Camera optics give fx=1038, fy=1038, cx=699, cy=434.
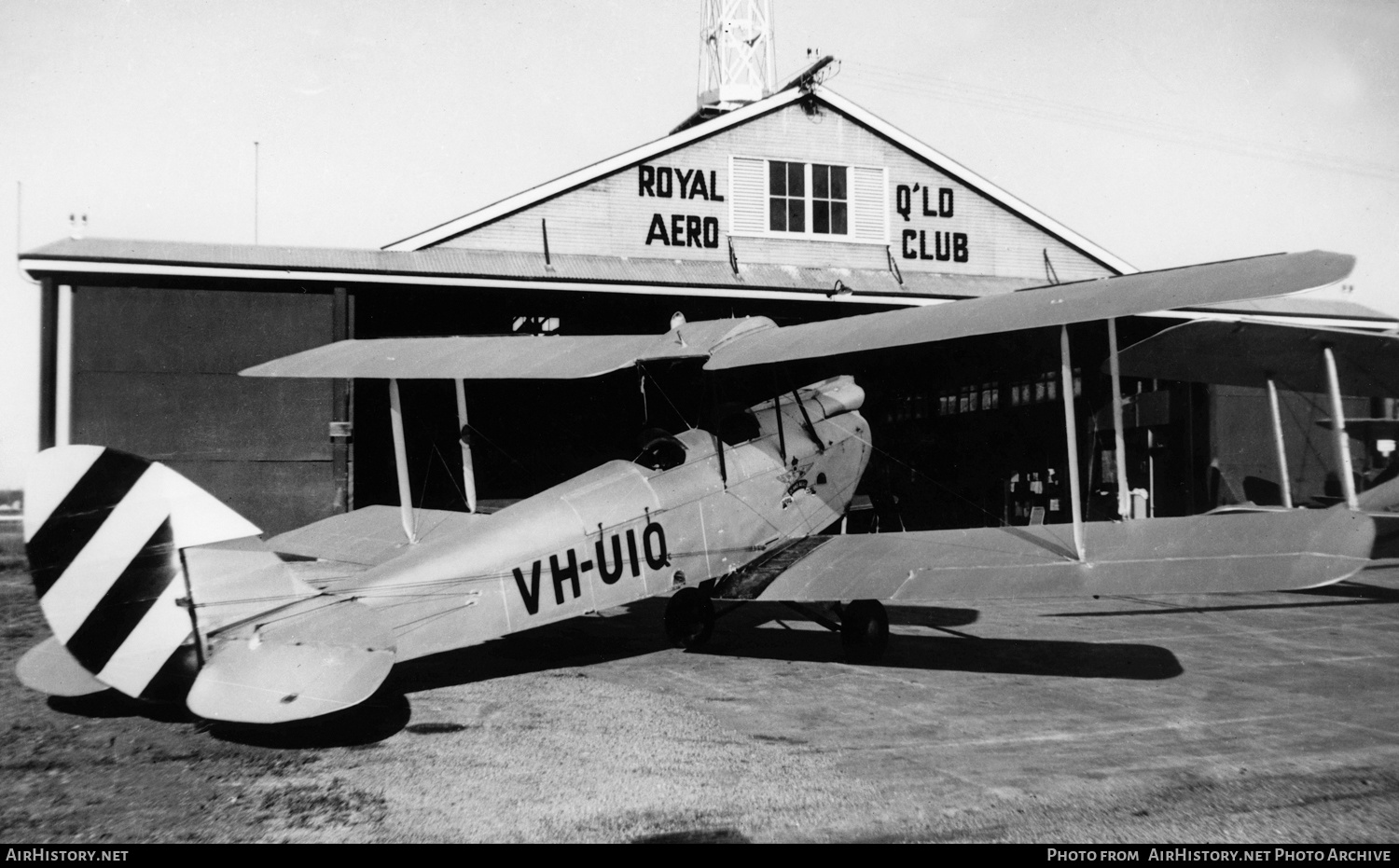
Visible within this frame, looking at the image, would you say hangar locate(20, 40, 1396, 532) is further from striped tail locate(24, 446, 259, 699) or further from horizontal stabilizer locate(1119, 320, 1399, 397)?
striped tail locate(24, 446, 259, 699)

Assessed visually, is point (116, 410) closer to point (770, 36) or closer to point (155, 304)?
point (155, 304)

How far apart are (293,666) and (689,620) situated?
449 cm

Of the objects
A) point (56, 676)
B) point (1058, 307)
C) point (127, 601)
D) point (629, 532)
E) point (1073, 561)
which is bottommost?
point (56, 676)

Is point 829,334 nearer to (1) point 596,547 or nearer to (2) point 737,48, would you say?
(1) point 596,547

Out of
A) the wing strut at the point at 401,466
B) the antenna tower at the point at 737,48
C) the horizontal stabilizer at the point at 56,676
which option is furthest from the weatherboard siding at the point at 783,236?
the horizontal stabilizer at the point at 56,676

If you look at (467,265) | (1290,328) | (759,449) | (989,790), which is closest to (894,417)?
(467,265)

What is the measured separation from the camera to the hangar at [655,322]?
14453 mm

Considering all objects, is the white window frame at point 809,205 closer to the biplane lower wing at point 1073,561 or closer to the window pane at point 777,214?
the window pane at point 777,214

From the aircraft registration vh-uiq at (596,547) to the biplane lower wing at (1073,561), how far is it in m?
0.02

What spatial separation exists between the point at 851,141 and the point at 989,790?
16.1 m

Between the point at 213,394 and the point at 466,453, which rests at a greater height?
the point at 213,394

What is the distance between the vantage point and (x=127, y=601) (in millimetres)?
5410

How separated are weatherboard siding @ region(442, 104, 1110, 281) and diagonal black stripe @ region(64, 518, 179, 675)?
12451 millimetres

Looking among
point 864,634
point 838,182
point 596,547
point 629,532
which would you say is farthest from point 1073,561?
point 838,182
